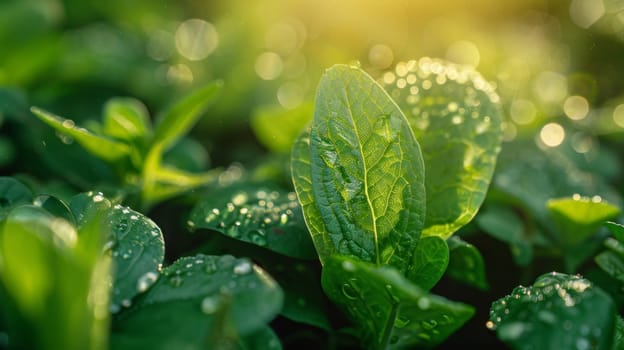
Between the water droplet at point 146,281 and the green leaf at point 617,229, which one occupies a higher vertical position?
the green leaf at point 617,229

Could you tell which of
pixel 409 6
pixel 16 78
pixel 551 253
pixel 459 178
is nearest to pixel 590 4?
pixel 409 6

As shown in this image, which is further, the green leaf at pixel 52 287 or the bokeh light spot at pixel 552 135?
the bokeh light spot at pixel 552 135

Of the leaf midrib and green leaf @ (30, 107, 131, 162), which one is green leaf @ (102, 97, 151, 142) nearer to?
green leaf @ (30, 107, 131, 162)

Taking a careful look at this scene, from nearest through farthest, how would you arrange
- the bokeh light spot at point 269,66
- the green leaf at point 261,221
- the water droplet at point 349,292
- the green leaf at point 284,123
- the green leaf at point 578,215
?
the water droplet at point 349,292 < the green leaf at point 261,221 < the green leaf at point 578,215 < the green leaf at point 284,123 < the bokeh light spot at point 269,66

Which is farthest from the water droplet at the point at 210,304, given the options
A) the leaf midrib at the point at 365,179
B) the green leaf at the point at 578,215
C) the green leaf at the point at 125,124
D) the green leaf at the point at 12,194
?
the green leaf at the point at 578,215

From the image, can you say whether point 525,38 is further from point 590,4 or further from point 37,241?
point 37,241

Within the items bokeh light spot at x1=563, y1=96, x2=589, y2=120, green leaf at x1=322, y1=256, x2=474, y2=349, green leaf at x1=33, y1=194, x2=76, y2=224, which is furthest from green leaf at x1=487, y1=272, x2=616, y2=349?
bokeh light spot at x1=563, y1=96, x2=589, y2=120

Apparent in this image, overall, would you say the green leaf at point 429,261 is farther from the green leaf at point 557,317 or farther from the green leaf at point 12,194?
the green leaf at point 12,194
